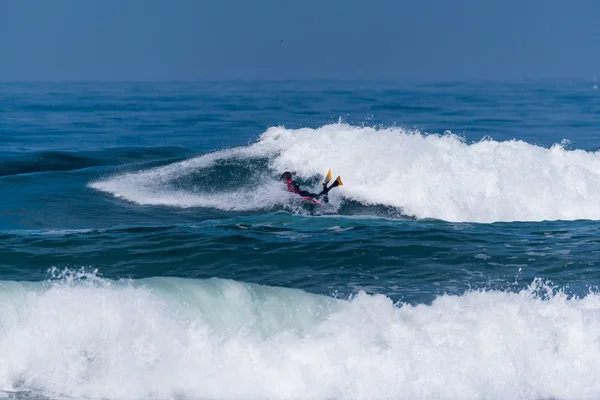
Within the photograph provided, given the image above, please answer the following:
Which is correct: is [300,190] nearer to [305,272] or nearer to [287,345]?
[305,272]

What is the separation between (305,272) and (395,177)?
7.56 metres

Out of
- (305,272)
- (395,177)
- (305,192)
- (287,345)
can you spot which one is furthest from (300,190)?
(287,345)

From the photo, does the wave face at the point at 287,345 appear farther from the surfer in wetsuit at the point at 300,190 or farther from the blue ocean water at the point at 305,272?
the surfer in wetsuit at the point at 300,190

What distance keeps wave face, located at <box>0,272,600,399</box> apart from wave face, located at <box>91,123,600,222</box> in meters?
7.64

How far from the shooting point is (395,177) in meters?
20.8

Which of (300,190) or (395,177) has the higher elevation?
(395,177)

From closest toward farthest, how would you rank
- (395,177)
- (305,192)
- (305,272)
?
(305,272) → (305,192) → (395,177)

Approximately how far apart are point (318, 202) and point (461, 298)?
744 centimetres

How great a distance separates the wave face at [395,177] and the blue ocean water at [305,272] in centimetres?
7

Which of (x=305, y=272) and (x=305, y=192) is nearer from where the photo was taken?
(x=305, y=272)

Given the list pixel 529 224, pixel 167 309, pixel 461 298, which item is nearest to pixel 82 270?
pixel 167 309

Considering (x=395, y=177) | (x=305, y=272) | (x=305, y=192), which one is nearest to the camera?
(x=305, y=272)

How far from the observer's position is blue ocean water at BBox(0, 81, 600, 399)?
10.1 meters

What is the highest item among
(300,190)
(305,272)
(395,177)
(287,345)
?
(395,177)
